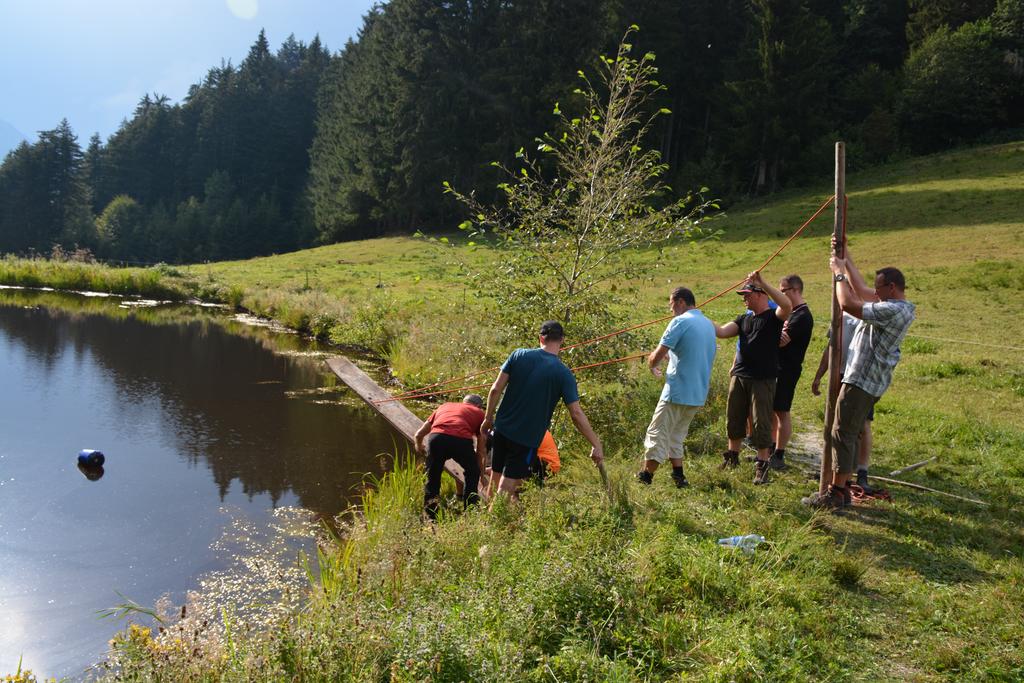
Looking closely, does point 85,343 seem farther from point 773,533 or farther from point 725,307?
point 773,533

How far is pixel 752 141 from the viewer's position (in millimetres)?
47312

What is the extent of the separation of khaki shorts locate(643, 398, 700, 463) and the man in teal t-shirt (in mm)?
1017

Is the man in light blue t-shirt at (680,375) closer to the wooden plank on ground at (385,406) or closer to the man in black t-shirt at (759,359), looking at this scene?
the man in black t-shirt at (759,359)

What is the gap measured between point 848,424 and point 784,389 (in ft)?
5.23

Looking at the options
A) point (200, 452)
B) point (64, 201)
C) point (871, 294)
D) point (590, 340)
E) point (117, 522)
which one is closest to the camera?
point (871, 294)

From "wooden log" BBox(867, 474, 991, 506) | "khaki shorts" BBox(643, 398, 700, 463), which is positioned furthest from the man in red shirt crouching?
"wooden log" BBox(867, 474, 991, 506)

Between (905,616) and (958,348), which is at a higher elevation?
(958,348)

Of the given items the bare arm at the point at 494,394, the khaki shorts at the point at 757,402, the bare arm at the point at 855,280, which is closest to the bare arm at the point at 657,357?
the khaki shorts at the point at 757,402

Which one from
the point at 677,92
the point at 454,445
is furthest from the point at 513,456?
the point at 677,92

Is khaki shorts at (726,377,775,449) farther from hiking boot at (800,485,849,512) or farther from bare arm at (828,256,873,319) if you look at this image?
bare arm at (828,256,873,319)

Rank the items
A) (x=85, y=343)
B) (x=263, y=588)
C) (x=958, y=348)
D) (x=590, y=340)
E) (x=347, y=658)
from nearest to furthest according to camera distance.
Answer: (x=347, y=658), (x=263, y=588), (x=590, y=340), (x=958, y=348), (x=85, y=343)

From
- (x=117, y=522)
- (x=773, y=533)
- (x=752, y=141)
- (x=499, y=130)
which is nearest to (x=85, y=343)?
(x=117, y=522)

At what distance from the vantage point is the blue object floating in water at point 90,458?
10.7 meters

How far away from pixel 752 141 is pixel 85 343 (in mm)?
41763
